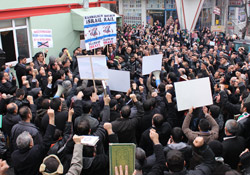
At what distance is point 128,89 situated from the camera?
6.35 m

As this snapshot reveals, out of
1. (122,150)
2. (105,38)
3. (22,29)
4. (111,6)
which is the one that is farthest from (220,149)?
(111,6)

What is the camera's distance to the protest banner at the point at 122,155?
10.0ft

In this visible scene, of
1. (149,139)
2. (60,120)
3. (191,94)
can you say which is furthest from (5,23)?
(149,139)

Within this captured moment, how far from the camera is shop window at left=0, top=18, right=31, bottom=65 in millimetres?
9992

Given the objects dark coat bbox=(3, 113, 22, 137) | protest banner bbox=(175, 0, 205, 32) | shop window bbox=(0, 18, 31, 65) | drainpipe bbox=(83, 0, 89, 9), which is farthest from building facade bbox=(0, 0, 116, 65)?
protest banner bbox=(175, 0, 205, 32)

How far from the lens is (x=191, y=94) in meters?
4.81

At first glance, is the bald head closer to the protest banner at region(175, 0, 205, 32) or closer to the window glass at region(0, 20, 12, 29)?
the window glass at region(0, 20, 12, 29)

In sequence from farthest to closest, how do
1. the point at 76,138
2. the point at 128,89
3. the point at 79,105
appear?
the point at 128,89
the point at 79,105
the point at 76,138

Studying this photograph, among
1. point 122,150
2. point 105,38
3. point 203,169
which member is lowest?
point 203,169

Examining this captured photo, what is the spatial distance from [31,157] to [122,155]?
4.47ft

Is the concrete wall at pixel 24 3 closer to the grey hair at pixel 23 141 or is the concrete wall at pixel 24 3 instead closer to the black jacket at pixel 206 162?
the grey hair at pixel 23 141

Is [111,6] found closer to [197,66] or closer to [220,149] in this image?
[197,66]

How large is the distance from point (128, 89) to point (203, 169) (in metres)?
3.34

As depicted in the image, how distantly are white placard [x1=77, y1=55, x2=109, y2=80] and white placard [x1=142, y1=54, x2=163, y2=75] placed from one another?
76.1 inches
